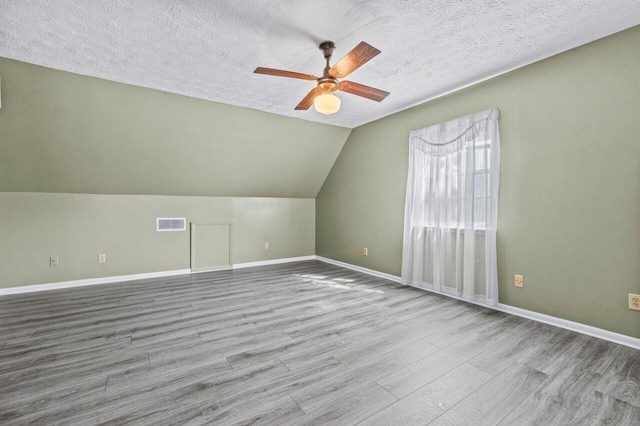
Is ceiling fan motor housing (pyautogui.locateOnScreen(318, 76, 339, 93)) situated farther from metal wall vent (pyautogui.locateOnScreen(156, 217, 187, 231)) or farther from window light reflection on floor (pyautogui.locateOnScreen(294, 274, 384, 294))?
metal wall vent (pyautogui.locateOnScreen(156, 217, 187, 231))

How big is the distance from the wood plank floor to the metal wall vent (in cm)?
159

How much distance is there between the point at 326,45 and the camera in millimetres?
2527

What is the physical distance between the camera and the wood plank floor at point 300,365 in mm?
1685

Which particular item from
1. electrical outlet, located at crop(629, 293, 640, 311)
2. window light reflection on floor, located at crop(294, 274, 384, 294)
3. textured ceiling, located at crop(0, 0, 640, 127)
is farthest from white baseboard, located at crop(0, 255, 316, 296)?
electrical outlet, located at crop(629, 293, 640, 311)

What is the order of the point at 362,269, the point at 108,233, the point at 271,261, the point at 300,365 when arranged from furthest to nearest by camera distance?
1. the point at 271,261
2. the point at 362,269
3. the point at 108,233
4. the point at 300,365

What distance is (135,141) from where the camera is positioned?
404 centimetres

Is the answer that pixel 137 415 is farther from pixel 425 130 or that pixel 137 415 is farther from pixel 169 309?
pixel 425 130

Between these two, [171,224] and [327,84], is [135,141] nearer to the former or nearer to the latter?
[171,224]

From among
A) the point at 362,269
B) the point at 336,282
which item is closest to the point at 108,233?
the point at 336,282

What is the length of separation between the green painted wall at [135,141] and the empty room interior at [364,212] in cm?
3

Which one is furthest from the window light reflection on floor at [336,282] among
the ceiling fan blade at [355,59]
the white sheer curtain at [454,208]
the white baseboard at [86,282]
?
the ceiling fan blade at [355,59]

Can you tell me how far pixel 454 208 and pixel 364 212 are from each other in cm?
178

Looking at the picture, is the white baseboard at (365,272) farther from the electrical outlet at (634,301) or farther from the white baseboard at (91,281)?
the electrical outlet at (634,301)

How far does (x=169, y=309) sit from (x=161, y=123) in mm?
2435
